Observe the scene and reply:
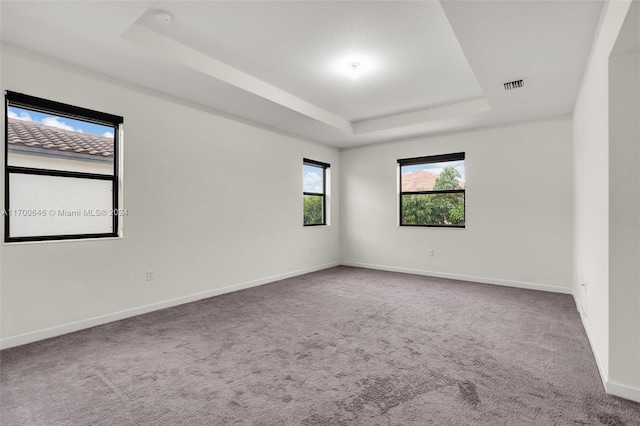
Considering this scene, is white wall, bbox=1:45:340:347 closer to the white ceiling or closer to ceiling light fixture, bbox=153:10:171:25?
the white ceiling

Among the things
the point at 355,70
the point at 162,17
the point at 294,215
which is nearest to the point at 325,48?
the point at 355,70

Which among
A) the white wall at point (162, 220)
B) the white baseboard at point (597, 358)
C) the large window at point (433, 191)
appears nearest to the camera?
the white baseboard at point (597, 358)

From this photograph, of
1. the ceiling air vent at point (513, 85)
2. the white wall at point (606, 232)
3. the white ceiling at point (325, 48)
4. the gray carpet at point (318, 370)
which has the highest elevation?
the white ceiling at point (325, 48)

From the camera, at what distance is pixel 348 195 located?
6.83 metres

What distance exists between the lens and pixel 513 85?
3527 mm

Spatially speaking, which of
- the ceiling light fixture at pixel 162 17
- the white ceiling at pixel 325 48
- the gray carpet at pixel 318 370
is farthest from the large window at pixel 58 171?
the ceiling light fixture at pixel 162 17

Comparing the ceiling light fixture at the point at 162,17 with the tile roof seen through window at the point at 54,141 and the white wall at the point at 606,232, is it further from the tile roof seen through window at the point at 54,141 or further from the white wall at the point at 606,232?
the white wall at the point at 606,232

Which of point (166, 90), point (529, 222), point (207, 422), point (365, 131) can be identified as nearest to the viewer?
point (207, 422)

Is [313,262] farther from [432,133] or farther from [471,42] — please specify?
[471,42]

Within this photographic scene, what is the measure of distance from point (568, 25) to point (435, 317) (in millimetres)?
2837

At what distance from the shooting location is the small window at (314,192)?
20.2ft

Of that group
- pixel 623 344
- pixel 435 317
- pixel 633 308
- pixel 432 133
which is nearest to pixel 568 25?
pixel 633 308

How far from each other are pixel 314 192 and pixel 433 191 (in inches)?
87.6

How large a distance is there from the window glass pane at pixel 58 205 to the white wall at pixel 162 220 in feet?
0.52
